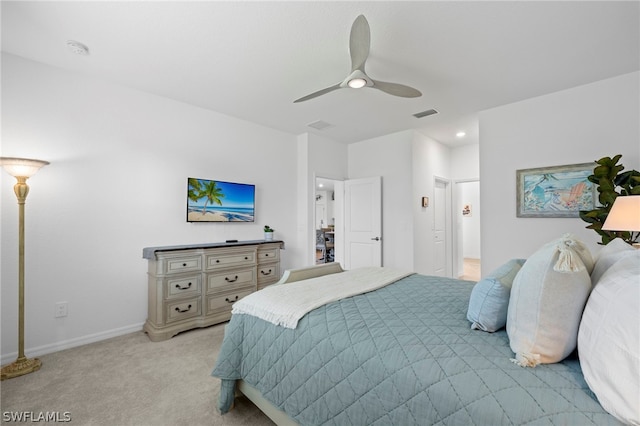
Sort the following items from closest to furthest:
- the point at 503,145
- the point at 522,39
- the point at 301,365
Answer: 1. the point at 301,365
2. the point at 522,39
3. the point at 503,145

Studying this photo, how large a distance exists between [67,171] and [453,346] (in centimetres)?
355

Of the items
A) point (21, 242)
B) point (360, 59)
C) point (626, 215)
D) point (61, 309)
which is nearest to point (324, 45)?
point (360, 59)

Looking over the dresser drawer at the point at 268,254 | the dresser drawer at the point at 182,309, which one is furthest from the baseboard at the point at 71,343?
the dresser drawer at the point at 268,254

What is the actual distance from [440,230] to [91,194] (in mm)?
5292

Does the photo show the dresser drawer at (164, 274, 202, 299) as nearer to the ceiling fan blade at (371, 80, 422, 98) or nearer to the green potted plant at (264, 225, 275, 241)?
the green potted plant at (264, 225, 275, 241)

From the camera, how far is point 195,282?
3162 millimetres

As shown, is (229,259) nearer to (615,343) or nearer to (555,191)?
(615,343)

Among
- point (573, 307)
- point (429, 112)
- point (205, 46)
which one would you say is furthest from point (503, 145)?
point (205, 46)

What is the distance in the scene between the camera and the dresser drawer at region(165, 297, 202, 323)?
2.97m

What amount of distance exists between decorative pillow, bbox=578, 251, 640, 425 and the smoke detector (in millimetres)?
3673

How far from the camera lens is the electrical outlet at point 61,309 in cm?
271

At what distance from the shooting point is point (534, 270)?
107 cm

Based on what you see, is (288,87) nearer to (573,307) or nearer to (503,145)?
(503,145)

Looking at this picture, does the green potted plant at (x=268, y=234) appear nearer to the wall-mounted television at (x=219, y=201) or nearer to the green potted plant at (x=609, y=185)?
the wall-mounted television at (x=219, y=201)
